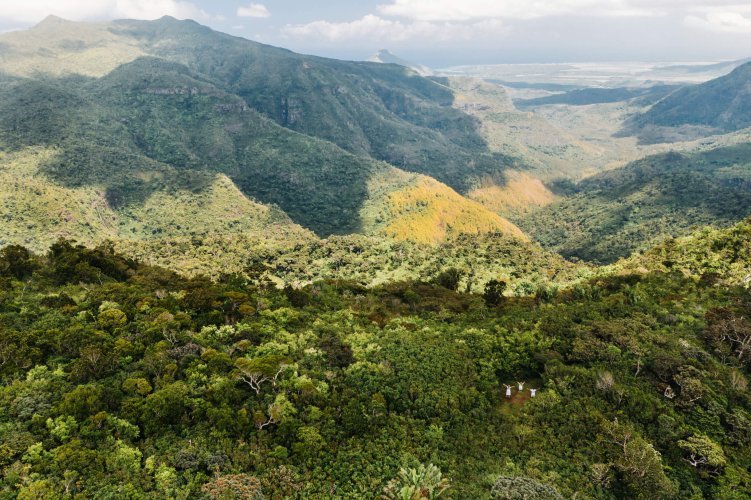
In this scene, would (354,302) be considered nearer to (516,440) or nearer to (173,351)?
(173,351)

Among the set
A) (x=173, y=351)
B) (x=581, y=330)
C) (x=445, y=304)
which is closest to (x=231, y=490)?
(x=173, y=351)

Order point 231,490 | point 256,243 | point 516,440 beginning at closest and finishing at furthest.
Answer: point 231,490
point 516,440
point 256,243

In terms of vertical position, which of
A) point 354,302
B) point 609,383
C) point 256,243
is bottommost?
point 256,243

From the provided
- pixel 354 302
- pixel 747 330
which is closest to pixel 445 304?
pixel 354 302

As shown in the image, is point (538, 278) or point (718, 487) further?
point (538, 278)

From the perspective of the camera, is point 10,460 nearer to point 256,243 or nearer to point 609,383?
point 609,383

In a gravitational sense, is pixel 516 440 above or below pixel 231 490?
below

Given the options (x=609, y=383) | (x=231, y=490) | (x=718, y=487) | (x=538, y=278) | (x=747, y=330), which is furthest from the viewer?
(x=538, y=278)
